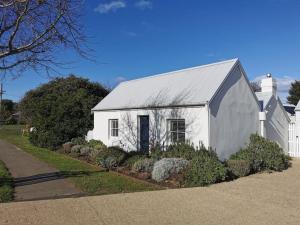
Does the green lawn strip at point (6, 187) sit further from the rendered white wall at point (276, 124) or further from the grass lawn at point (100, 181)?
the rendered white wall at point (276, 124)

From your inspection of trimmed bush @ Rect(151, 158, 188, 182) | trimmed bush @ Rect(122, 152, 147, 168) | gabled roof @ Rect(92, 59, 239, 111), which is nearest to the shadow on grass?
trimmed bush @ Rect(122, 152, 147, 168)

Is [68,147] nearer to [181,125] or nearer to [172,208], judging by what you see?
[181,125]

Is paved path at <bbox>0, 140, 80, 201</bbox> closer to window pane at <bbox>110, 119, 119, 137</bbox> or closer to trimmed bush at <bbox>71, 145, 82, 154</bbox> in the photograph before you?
trimmed bush at <bbox>71, 145, 82, 154</bbox>

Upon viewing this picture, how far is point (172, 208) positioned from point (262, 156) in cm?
668

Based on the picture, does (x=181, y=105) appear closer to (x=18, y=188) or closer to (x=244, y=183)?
(x=244, y=183)

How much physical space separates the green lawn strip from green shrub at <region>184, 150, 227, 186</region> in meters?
4.92

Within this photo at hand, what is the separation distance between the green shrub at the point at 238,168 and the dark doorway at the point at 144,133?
5.64m

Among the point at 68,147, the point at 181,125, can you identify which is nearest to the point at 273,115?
the point at 181,125

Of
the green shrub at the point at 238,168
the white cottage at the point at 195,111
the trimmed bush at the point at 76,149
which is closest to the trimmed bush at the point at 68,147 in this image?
the trimmed bush at the point at 76,149

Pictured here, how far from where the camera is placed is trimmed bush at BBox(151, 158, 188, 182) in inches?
467

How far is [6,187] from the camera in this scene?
10500mm

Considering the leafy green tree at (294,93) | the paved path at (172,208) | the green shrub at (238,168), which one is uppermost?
the leafy green tree at (294,93)

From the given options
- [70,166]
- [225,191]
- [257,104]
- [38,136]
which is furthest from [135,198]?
[38,136]

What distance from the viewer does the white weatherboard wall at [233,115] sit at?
1419cm
